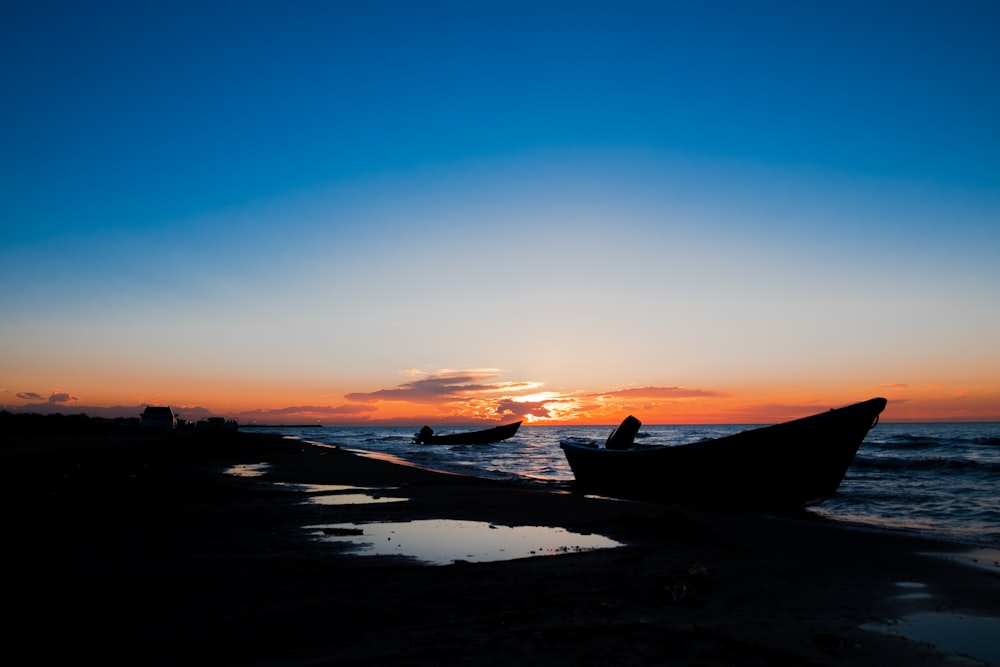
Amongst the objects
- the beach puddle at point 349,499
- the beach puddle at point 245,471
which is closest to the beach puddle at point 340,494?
the beach puddle at point 349,499

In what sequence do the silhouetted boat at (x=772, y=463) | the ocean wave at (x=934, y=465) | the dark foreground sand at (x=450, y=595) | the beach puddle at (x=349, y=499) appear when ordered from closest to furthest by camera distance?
1. the dark foreground sand at (x=450, y=595)
2. the beach puddle at (x=349, y=499)
3. the silhouetted boat at (x=772, y=463)
4. the ocean wave at (x=934, y=465)

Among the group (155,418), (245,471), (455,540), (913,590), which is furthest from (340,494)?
(155,418)

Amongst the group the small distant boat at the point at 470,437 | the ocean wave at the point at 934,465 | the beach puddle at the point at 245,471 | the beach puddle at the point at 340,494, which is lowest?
the small distant boat at the point at 470,437

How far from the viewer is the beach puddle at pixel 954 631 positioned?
15.4 feet

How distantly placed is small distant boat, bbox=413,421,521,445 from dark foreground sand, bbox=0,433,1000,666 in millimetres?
65182

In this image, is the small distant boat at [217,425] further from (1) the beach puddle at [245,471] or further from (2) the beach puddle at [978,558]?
(2) the beach puddle at [978,558]

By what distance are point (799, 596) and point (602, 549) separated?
9.46 ft

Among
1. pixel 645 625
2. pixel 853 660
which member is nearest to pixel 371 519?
pixel 645 625

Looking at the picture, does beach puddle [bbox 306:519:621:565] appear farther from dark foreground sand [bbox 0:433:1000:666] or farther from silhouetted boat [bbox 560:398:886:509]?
silhouetted boat [bbox 560:398:886:509]

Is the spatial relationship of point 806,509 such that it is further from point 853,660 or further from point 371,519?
point 853,660

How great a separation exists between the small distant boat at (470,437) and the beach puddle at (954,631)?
231 feet

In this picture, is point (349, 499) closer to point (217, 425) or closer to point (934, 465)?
point (934, 465)

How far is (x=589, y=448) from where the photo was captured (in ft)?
72.4

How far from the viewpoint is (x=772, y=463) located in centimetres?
1570
